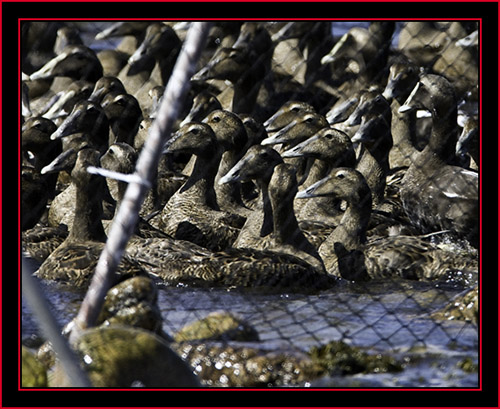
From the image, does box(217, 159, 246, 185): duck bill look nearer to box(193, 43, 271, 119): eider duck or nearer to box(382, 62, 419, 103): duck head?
box(382, 62, 419, 103): duck head

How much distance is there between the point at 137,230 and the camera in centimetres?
983

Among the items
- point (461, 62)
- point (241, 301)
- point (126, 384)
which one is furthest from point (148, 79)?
point (126, 384)

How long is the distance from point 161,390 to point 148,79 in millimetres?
10037

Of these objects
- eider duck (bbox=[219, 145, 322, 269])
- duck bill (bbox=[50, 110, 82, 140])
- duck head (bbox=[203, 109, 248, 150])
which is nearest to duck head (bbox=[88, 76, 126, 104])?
duck bill (bbox=[50, 110, 82, 140])

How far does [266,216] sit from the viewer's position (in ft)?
31.7

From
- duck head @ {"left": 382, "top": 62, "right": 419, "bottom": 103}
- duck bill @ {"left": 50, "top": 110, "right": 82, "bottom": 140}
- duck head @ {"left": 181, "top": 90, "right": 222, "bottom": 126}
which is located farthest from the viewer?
duck head @ {"left": 181, "top": 90, "right": 222, "bottom": 126}

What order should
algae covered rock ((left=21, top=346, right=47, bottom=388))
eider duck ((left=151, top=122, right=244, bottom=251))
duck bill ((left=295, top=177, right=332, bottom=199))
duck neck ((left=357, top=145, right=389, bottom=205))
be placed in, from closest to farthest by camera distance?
algae covered rock ((left=21, top=346, right=47, bottom=388))
duck bill ((left=295, top=177, right=332, bottom=199))
eider duck ((left=151, top=122, right=244, bottom=251))
duck neck ((left=357, top=145, right=389, bottom=205))

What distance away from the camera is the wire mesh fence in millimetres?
6254

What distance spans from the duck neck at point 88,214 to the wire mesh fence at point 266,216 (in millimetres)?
16

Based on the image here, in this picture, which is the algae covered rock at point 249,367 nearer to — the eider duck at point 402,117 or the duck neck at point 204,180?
the duck neck at point 204,180

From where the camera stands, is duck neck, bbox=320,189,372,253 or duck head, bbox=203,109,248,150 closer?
duck neck, bbox=320,189,372,253

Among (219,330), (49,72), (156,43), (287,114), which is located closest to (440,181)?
(287,114)

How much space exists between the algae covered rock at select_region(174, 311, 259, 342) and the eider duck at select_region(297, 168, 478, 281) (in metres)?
2.54
